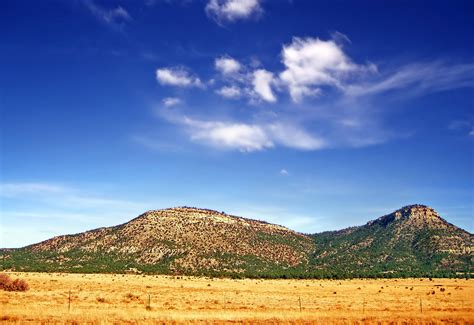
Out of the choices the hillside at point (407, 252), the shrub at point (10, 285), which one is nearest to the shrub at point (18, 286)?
the shrub at point (10, 285)

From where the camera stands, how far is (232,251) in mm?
153000

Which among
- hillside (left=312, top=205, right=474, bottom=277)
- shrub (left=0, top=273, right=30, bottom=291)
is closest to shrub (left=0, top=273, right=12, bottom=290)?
shrub (left=0, top=273, right=30, bottom=291)

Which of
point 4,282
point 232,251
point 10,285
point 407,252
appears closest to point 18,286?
point 10,285

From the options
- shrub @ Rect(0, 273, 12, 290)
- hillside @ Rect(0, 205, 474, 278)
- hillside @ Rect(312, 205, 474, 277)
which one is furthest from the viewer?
hillside @ Rect(312, 205, 474, 277)

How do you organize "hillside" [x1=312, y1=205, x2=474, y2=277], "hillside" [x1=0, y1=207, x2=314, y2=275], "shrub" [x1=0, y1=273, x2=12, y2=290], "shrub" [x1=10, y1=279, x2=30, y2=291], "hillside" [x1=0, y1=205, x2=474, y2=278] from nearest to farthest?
"shrub" [x1=0, y1=273, x2=12, y2=290] < "shrub" [x1=10, y1=279, x2=30, y2=291] < "hillside" [x1=0, y1=207, x2=314, y2=275] < "hillside" [x1=0, y1=205, x2=474, y2=278] < "hillside" [x1=312, y1=205, x2=474, y2=277]

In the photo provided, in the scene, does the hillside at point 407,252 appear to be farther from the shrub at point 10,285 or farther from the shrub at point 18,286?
the shrub at point 10,285

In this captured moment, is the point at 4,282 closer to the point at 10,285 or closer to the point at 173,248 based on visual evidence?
the point at 10,285

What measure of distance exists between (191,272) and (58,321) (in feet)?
332

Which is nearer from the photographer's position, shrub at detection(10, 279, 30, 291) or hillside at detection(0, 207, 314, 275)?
shrub at detection(10, 279, 30, 291)

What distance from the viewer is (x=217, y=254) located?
14800 centimetres

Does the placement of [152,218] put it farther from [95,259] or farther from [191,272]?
[191,272]

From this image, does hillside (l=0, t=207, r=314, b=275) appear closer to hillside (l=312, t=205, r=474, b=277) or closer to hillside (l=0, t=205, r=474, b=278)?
hillside (l=0, t=205, r=474, b=278)

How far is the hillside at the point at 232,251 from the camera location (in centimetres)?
13475

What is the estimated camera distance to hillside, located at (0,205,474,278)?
135m
